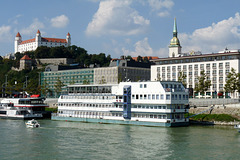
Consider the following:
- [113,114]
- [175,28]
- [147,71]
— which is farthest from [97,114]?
[175,28]

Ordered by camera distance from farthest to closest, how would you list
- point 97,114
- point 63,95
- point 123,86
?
1. point 63,95
2. point 97,114
3. point 123,86

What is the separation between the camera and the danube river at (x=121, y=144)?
42062 millimetres

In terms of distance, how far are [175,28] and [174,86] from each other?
118 meters

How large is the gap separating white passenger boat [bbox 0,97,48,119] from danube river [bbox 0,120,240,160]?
27.5m

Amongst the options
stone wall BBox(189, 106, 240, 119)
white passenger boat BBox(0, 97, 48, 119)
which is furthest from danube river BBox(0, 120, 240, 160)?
white passenger boat BBox(0, 97, 48, 119)

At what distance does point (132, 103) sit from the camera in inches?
2813

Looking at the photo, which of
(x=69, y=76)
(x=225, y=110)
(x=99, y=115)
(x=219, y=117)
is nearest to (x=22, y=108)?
(x=99, y=115)

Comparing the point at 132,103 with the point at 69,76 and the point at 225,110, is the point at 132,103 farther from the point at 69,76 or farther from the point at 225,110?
the point at 69,76

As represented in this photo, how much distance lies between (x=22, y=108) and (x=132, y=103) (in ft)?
124

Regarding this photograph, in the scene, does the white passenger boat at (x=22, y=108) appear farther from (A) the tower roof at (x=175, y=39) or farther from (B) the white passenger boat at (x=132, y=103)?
(A) the tower roof at (x=175, y=39)

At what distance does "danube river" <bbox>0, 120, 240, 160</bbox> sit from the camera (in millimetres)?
42062

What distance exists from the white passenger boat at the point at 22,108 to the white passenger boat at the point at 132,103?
46.0 feet

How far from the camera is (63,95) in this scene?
85562mm

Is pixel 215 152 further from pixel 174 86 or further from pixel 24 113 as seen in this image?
pixel 24 113
